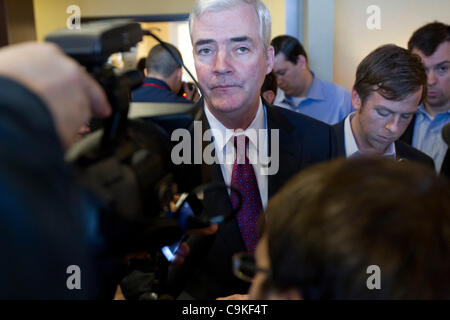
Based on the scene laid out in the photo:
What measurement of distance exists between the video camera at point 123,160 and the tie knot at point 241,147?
542mm

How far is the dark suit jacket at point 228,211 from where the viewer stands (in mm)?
979

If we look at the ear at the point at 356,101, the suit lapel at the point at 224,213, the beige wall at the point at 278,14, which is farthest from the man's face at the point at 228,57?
the beige wall at the point at 278,14

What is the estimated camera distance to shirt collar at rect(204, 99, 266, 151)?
1256 mm

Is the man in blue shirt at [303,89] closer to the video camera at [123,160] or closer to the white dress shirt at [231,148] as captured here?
the white dress shirt at [231,148]

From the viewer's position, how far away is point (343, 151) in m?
1.60

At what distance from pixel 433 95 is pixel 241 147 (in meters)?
1.47

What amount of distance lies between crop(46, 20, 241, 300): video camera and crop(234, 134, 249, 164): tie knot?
54 cm

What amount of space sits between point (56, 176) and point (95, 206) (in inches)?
3.1

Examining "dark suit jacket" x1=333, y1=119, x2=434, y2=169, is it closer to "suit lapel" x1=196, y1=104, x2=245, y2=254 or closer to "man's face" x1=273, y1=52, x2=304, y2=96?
"suit lapel" x1=196, y1=104, x2=245, y2=254

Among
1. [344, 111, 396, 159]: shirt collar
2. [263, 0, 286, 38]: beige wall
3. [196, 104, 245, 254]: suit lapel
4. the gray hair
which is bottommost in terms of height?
[196, 104, 245, 254]: suit lapel

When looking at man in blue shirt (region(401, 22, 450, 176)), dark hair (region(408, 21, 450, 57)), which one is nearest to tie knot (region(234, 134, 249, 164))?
man in blue shirt (region(401, 22, 450, 176))

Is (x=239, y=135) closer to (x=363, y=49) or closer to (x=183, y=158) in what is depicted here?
(x=183, y=158)

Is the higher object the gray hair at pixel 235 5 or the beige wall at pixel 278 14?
the beige wall at pixel 278 14
